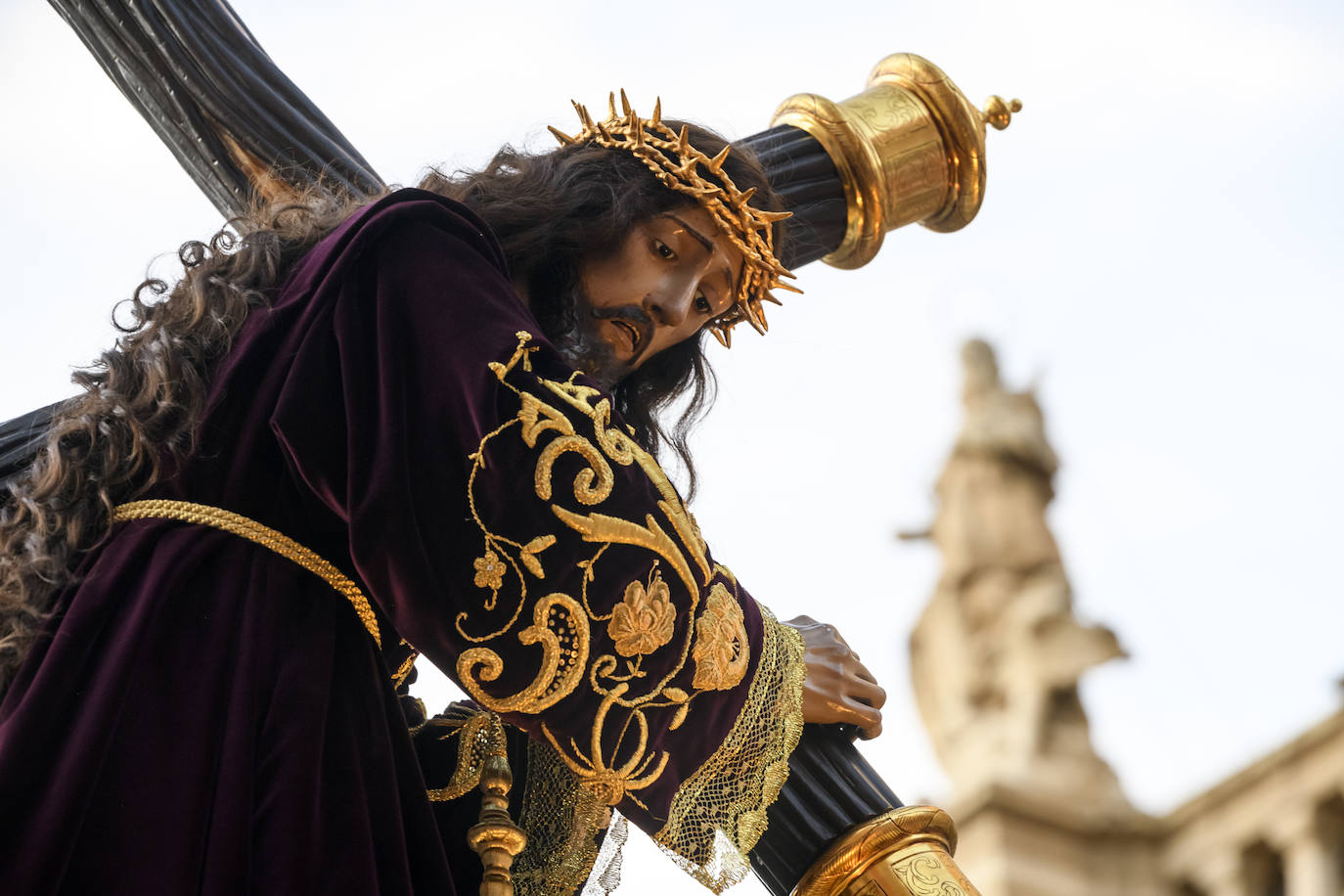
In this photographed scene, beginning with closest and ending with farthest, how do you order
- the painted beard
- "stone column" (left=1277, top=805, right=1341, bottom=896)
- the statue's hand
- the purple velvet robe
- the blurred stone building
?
the purple velvet robe < the statue's hand < the painted beard < "stone column" (left=1277, top=805, right=1341, bottom=896) < the blurred stone building

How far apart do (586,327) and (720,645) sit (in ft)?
2.14

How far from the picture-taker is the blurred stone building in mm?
7977

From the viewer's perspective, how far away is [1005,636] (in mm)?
9078

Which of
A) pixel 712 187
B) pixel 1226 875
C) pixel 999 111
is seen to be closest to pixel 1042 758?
pixel 1226 875

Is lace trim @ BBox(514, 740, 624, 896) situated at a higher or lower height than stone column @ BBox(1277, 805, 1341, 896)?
lower

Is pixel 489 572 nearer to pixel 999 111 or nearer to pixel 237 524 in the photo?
pixel 237 524

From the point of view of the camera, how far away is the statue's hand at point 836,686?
2.09m

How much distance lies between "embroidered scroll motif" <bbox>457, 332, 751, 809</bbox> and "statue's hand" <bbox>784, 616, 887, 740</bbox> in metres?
0.19

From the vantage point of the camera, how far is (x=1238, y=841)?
829 cm

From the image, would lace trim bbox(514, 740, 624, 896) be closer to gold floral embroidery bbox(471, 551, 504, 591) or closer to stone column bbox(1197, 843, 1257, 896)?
gold floral embroidery bbox(471, 551, 504, 591)

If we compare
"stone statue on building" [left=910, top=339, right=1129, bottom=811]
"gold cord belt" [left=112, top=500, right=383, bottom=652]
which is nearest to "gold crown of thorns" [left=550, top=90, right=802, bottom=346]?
"gold cord belt" [left=112, top=500, right=383, bottom=652]

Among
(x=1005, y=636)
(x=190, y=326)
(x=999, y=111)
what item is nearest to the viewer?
(x=190, y=326)

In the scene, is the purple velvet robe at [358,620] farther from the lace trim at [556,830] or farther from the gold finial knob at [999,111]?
the gold finial knob at [999,111]

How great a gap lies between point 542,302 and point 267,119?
674 mm
